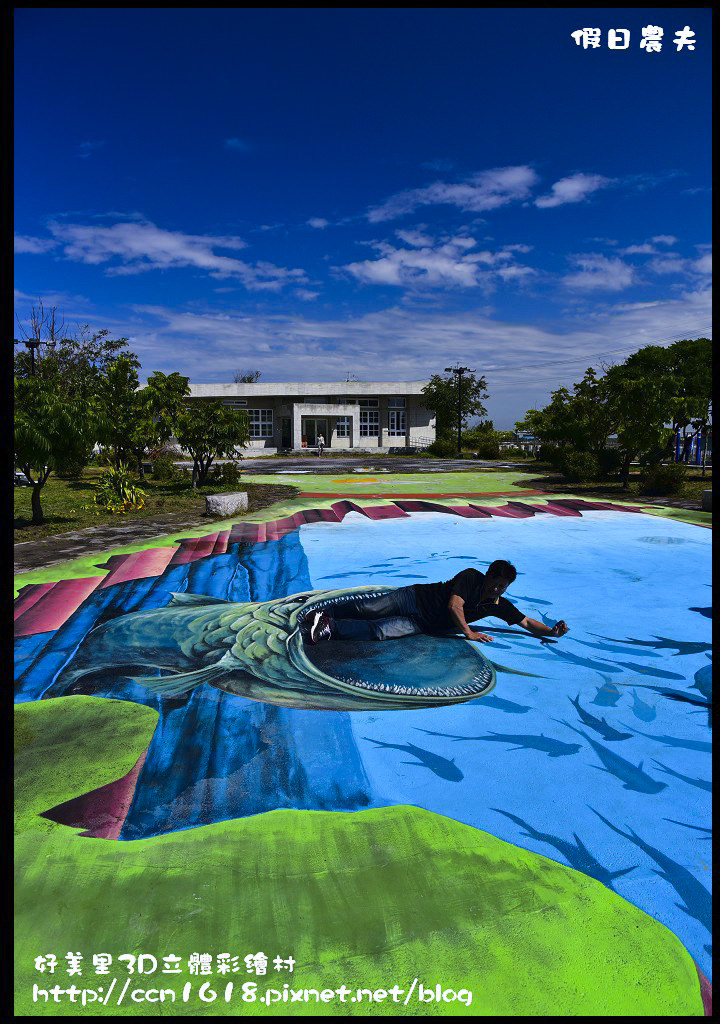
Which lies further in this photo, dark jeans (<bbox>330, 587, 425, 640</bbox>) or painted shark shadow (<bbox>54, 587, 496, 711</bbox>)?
dark jeans (<bbox>330, 587, 425, 640</bbox>)

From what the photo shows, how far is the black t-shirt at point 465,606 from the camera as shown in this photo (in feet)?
22.4

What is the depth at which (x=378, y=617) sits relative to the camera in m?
7.04

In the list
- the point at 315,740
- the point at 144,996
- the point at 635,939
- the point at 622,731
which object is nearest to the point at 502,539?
the point at 622,731

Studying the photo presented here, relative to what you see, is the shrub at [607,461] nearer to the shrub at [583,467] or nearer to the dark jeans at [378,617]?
the shrub at [583,467]

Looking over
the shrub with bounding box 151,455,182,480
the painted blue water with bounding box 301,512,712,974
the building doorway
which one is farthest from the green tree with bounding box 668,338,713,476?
the building doorway

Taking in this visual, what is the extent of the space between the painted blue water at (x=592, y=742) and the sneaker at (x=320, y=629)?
1547mm

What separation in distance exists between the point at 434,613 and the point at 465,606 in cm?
38

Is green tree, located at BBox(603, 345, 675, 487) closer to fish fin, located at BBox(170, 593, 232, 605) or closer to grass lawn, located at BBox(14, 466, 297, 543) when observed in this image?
grass lawn, located at BBox(14, 466, 297, 543)

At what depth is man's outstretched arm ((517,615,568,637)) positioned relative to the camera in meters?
6.91

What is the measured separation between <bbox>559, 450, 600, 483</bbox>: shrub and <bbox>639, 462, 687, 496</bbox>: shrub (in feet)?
10.1

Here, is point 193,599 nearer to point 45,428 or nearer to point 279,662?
point 279,662

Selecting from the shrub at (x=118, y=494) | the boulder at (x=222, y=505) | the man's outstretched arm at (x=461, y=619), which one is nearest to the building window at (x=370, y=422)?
the shrub at (x=118, y=494)

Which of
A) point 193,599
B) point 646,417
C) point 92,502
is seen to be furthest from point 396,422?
point 193,599

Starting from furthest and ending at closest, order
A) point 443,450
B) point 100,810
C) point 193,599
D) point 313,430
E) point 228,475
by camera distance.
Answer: point 313,430 → point 443,450 → point 228,475 → point 193,599 → point 100,810
